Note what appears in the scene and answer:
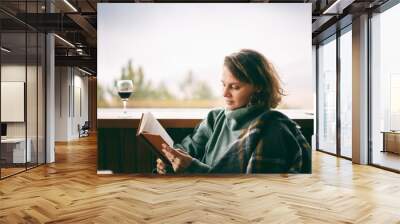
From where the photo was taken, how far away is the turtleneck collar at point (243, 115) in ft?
20.6

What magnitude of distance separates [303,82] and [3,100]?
491 cm

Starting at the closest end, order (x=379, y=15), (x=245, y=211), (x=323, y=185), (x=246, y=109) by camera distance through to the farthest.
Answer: (x=245, y=211) < (x=323, y=185) < (x=246, y=109) < (x=379, y=15)

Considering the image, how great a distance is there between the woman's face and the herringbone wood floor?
119 cm

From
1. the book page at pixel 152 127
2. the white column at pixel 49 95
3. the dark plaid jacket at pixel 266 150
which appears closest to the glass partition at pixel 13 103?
the white column at pixel 49 95

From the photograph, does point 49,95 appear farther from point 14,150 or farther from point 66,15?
point 66,15

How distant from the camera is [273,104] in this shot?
639 centimetres

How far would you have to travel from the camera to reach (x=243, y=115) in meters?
6.28

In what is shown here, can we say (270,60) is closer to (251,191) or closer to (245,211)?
(251,191)

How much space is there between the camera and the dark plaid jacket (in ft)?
20.5

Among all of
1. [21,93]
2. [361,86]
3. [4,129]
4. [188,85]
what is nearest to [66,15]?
[21,93]

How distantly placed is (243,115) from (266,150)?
0.66m

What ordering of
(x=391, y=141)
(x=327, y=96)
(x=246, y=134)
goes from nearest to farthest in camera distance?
(x=246, y=134) → (x=391, y=141) → (x=327, y=96)

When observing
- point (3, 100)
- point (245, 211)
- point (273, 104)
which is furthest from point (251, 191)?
point (3, 100)

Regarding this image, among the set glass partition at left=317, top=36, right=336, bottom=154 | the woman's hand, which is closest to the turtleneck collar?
the woman's hand
